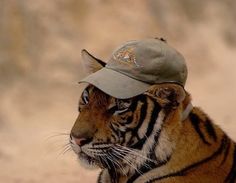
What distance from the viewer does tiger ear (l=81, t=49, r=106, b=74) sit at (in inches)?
81.1

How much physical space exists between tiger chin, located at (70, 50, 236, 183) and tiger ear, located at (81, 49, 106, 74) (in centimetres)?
12

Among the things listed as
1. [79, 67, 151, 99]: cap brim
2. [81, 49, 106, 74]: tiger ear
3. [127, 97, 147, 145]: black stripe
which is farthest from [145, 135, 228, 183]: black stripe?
[81, 49, 106, 74]: tiger ear

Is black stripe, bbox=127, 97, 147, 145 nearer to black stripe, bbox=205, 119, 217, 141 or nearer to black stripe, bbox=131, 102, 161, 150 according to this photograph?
black stripe, bbox=131, 102, 161, 150

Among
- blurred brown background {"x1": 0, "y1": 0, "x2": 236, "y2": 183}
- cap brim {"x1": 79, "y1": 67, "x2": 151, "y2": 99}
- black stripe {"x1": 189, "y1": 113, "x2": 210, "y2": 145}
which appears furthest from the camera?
→ blurred brown background {"x1": 0, "y1": 0, "x2": 236, "y2": 183}

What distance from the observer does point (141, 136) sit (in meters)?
1.92

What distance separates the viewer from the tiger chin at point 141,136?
1.91 metres

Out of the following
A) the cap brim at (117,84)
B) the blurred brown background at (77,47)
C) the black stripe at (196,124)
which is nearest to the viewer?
the cap brim at (117,84)

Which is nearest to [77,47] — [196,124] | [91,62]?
[91,62]

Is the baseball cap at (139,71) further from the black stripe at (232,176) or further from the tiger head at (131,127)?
the black stripe at (232,176)

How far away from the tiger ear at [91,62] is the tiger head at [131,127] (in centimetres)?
14

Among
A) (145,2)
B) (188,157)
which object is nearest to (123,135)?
(188,157)

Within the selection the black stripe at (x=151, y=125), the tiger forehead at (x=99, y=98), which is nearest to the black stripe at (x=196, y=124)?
the black stripe at (x=151, y=125)

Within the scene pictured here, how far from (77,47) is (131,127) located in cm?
372

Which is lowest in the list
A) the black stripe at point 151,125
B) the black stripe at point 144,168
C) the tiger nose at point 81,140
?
the black stripe at point 144,168
